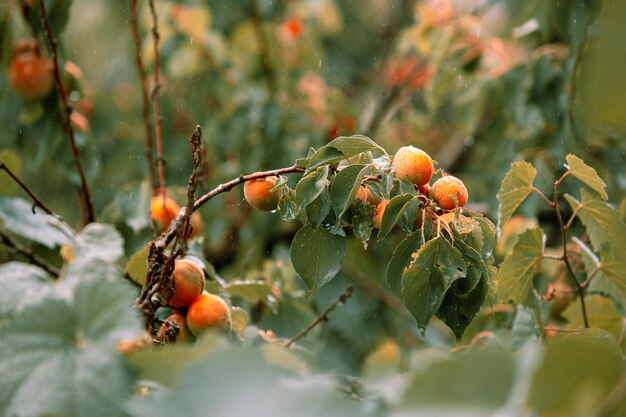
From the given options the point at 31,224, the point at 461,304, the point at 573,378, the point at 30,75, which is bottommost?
the point at 573,378

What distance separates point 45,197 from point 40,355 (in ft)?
7.71

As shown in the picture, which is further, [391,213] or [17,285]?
[391,213]

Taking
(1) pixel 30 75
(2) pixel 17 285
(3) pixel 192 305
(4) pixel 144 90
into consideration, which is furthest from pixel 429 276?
(1) pixel 30 75

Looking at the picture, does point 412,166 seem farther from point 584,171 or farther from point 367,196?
point 584,171

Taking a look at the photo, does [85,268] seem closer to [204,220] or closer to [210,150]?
[204,220]

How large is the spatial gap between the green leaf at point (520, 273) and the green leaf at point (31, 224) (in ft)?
1.90

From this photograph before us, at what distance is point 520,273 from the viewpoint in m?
1.05

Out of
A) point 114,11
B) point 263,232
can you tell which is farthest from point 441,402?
point 114,11

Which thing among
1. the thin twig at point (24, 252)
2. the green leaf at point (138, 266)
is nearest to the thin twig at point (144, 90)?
the thin twig at point (24, 252)

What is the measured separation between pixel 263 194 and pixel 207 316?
0.16 metres

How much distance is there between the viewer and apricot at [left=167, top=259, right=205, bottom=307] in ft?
2.81

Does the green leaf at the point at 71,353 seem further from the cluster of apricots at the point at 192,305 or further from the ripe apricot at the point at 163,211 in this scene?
the ripe apricot at the point at 163,211

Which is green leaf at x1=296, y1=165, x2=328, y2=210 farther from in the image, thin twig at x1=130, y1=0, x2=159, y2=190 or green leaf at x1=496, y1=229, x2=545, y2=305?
thin twig at x1=130, y1=0, x2=159, y2=190

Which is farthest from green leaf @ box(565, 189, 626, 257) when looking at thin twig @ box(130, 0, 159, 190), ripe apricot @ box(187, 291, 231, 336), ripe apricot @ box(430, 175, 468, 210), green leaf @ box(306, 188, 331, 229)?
thin twig @ box(130, 0, 159, 190)
